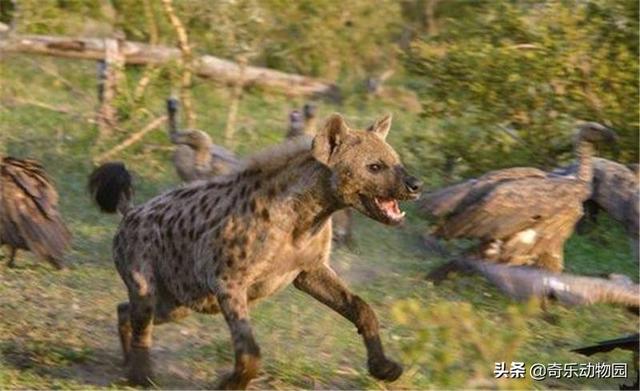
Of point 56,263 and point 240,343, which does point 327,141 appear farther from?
point 56,263

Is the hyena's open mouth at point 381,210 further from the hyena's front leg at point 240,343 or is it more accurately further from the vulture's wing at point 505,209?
the vulture's wing at point 505,209

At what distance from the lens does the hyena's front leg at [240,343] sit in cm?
623

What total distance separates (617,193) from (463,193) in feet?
4.54

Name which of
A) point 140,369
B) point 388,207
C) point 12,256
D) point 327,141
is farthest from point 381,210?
point 12,256

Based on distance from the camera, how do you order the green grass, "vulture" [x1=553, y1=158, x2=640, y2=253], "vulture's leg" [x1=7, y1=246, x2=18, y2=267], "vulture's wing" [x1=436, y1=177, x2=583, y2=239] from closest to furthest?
the green grass < "vulture's leg" [x1=7, y1=246, x2=18, y2=267] < "vulture's wing" [x1=436, y1=177, x2=583, y2=239] < "vulture" [x1=553, y1=158, x2=640, y2=253]

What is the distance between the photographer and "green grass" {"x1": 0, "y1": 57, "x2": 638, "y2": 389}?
5621mm

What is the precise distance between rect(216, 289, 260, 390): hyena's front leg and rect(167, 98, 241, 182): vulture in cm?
436

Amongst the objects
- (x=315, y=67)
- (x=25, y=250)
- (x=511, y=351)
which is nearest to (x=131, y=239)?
(x=25, y=250)

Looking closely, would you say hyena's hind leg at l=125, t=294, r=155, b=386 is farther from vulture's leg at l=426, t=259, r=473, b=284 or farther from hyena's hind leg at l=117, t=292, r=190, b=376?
vulture's leg at l=426, t=259, r=473, b=284

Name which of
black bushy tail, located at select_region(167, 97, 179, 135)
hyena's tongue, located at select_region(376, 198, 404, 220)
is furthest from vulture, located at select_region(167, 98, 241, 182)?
hyena's tongue, located at select_region(376, 198, 404, 220)

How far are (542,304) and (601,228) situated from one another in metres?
3.04

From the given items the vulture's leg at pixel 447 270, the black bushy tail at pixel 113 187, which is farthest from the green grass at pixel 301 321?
the black bushy tail at pixel 113 187

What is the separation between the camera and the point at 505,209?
9320 mm

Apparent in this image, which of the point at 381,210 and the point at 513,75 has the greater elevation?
the point at 381,210
